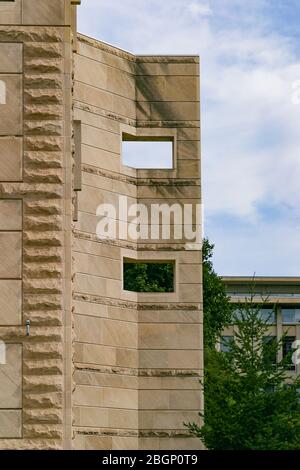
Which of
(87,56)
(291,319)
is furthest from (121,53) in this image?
(291,319)

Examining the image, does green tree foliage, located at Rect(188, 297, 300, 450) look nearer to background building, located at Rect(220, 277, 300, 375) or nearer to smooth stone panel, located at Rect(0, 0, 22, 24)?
smooth stone panel, located at Rect(0, 0, 22, 24)

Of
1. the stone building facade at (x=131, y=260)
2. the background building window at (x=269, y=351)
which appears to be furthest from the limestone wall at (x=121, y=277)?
the background building window at (x=269, y=351)

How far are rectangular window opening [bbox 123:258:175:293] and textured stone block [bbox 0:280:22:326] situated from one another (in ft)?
103

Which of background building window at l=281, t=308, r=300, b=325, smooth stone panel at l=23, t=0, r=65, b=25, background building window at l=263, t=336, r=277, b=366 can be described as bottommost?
background building window at l=263, t=336, r=277, b=366

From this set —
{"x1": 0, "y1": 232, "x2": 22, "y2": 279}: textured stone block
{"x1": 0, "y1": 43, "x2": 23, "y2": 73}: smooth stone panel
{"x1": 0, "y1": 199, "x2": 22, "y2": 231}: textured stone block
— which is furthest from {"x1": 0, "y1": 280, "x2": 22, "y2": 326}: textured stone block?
{"x1": 0, "y1": 43, "x2": 23, "y2": 73}: smooth stone panel

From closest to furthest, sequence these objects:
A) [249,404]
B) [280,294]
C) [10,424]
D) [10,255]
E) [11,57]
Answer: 1. [10,424]
2. [10,255]
3. [11,57]
4. [249,404]
5. [280,294]

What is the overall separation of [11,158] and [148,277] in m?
33.0

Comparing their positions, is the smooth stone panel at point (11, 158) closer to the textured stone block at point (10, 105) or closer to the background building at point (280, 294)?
the textured stone block at point (10, 105)

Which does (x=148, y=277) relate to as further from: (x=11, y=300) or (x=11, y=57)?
(x=11, y=300)

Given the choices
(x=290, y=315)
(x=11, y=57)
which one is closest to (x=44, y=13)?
(x=11, y=57)

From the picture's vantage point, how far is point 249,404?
3334 centimetres

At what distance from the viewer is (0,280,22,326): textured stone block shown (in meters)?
18.9

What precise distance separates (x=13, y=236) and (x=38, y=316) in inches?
49.3

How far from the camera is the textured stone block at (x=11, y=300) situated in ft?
62.1
